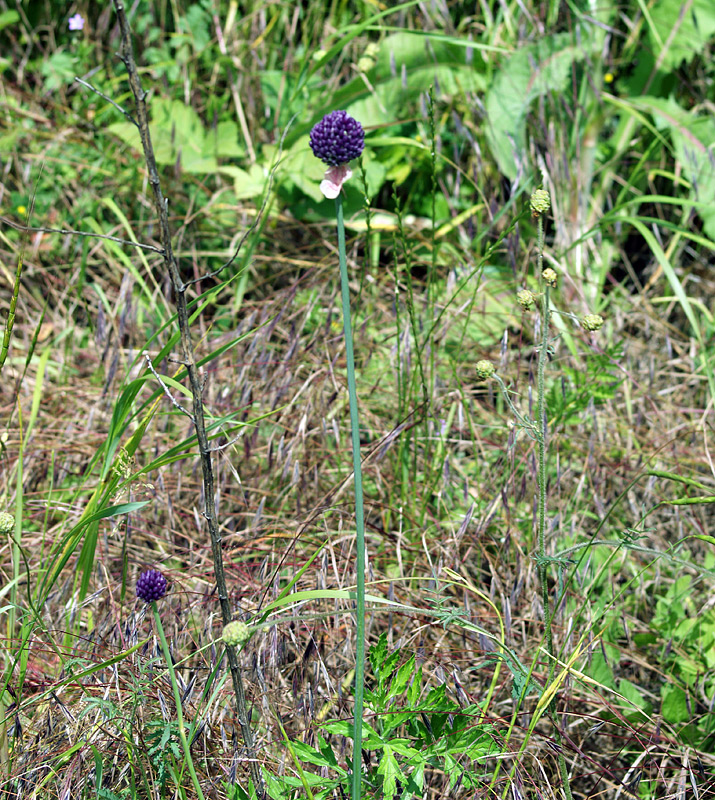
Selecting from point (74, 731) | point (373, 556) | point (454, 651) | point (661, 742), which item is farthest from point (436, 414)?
point (74, 731)

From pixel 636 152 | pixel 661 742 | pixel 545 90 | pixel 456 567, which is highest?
pixel 545 90

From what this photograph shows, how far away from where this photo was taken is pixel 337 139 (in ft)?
2.84

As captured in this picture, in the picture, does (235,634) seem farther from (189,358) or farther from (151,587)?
(189,358)

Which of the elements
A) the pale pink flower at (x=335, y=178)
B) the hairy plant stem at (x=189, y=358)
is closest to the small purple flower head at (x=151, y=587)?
the hairy plant stem at (x=189, y=358)

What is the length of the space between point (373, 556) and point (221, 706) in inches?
15.3

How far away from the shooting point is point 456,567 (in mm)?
1390

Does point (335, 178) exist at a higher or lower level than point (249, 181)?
higher

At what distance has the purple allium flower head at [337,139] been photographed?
2.84ft

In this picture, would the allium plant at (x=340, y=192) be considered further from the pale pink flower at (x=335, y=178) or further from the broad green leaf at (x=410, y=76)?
the broad green leaf at (x=410, y=76)

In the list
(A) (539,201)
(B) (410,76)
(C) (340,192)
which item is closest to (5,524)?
(C) (340,192)

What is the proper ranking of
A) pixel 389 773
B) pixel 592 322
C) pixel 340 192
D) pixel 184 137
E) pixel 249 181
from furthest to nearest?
1. pixel 184 137
2. pixel 249 181
3. pixel 592 322
4. pixel 389 773
5. pixel 340 192

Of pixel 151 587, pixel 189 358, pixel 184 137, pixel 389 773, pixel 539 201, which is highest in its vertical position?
pixel 539 201

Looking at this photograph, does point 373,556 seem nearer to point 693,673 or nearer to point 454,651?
point 454,651

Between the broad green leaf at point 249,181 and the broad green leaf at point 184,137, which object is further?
the broad green leaf at point 184,137
